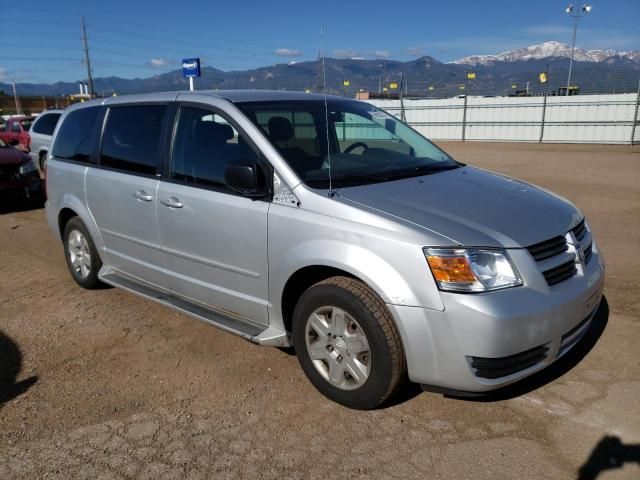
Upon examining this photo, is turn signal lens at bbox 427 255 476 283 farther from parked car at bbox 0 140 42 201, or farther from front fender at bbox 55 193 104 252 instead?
parked car at bbox 0 140 42 201

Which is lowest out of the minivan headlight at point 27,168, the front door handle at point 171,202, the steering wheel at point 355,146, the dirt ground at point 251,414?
the dirt ground at point 251,414

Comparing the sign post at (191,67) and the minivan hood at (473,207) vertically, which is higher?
the sign post at (191,67)

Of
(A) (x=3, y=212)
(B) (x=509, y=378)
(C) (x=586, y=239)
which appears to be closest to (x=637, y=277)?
(C) (x=586, y=239)

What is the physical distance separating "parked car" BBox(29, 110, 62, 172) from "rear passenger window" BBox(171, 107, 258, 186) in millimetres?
10851

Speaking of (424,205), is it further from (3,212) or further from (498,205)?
(3,212)

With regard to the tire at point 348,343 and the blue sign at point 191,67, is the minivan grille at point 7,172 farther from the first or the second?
the blue sign at point 191,67

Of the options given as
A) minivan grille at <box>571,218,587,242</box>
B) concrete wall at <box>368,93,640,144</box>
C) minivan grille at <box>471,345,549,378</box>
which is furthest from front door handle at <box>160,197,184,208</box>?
concrete wall at <box>368,93,640,144</box>

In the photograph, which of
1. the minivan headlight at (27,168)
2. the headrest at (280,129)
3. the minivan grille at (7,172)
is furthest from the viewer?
the minivan headlight at (27,168)

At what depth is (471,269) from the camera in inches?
104

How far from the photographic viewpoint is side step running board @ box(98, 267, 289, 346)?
134 inches

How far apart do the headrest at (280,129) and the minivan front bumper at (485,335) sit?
1.44 meters

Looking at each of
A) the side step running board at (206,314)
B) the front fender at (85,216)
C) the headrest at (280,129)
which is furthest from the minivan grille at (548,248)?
the front fender at (85,216)

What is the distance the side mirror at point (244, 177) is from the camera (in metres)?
3.20

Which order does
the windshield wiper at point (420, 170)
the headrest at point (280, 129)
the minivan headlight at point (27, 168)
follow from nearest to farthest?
the headrest at point (280, 129), the windshield wiper at point (420, 170), the minivan headlight at point (27, 168)
